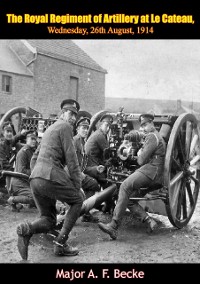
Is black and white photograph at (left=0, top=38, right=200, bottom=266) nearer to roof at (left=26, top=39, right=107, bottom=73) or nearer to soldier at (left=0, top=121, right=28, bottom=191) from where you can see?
soldier at (left=0, top=121, right=28, bottom=191)

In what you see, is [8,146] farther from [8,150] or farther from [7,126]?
[7,126]

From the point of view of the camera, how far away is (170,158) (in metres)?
5.24

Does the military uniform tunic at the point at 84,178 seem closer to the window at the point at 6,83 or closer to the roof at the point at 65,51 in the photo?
the window at the point at 6,83

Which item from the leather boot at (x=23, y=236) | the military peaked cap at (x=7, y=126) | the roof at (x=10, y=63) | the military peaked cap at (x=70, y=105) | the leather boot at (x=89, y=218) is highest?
the roof at (x=10, y=63)

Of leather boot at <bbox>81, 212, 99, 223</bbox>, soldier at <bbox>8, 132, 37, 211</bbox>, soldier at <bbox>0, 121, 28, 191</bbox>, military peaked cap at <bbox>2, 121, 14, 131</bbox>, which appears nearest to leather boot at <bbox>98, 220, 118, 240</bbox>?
leather boot at <bbox>81, 212, 99, 223</bbox>

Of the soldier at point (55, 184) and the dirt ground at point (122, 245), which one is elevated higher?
the soldier at point (55, 184)

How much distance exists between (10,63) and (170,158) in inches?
856

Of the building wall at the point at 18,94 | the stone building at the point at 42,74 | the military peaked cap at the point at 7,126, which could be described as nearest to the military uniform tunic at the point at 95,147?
the military peaked cap at the point at 7,126

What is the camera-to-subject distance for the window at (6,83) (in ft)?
79.2

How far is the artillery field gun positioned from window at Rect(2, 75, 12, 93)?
1902 centimetres
